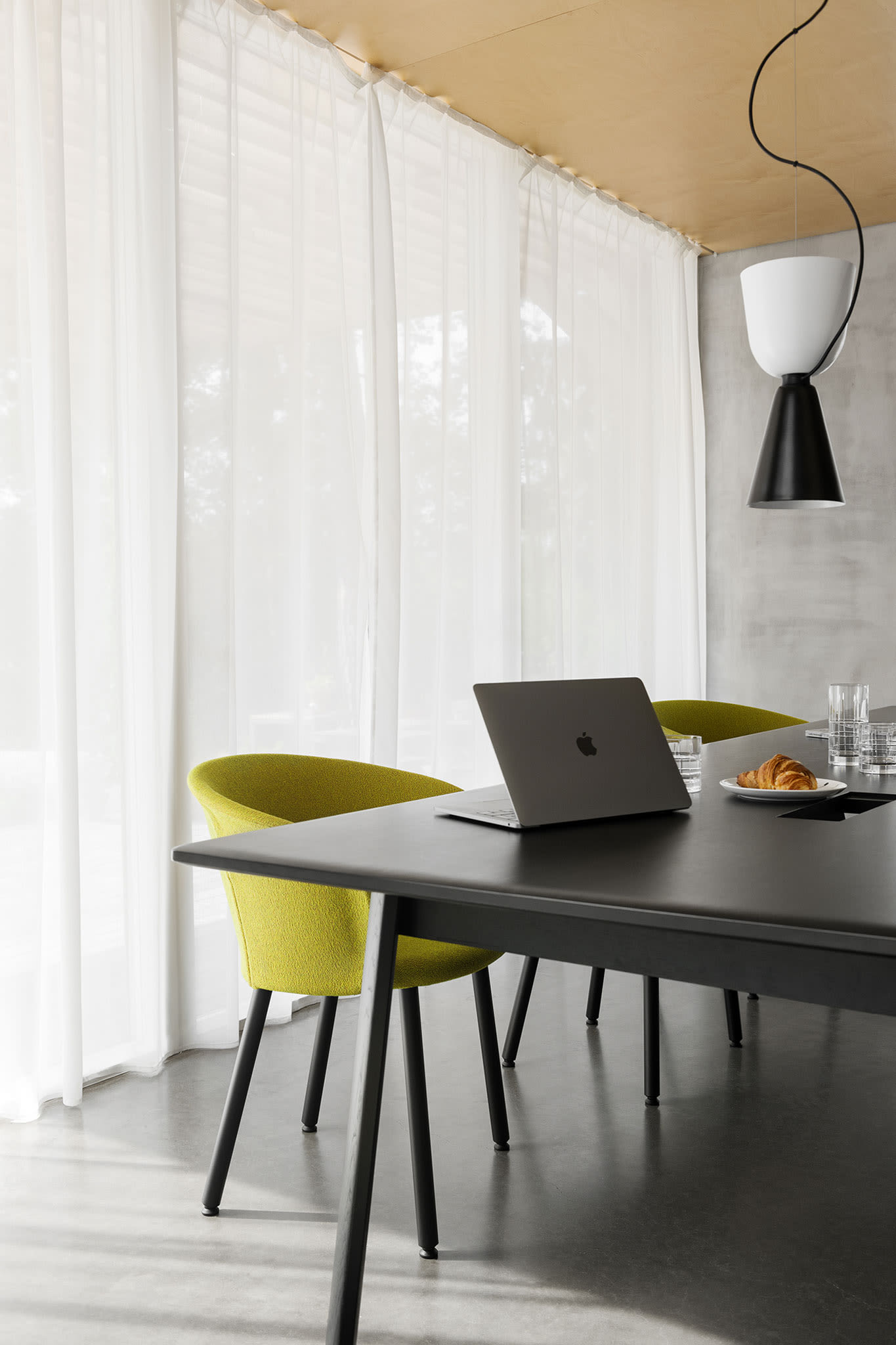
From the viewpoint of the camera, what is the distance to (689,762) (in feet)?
6.52

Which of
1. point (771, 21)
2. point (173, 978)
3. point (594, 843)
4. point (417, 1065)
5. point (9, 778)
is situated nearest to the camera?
point (594, 843)

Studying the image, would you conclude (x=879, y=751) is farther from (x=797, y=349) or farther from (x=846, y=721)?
(x=797, y=349)

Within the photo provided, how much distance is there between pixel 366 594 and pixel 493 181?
164 centimetres

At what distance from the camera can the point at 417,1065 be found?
2.02m

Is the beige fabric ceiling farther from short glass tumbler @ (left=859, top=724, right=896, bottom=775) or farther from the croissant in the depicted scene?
the croissant

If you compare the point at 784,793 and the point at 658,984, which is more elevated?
the point at 784,793

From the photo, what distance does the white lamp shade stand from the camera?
247 centimetres

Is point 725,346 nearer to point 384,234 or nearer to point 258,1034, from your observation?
point 384,234

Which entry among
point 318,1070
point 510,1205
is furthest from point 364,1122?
point 318,1070

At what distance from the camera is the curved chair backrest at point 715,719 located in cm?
362

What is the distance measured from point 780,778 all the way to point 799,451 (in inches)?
40.4

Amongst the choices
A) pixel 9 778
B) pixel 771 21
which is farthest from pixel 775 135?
pixel 9 778

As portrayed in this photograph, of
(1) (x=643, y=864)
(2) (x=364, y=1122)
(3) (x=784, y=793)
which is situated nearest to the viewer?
(1) (x=643, y=864)

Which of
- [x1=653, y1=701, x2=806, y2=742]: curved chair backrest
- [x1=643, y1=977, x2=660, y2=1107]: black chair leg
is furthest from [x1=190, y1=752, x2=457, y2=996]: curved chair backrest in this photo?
[x1=653, y1=701, x2=806, y2=742]: curved chair backrest
